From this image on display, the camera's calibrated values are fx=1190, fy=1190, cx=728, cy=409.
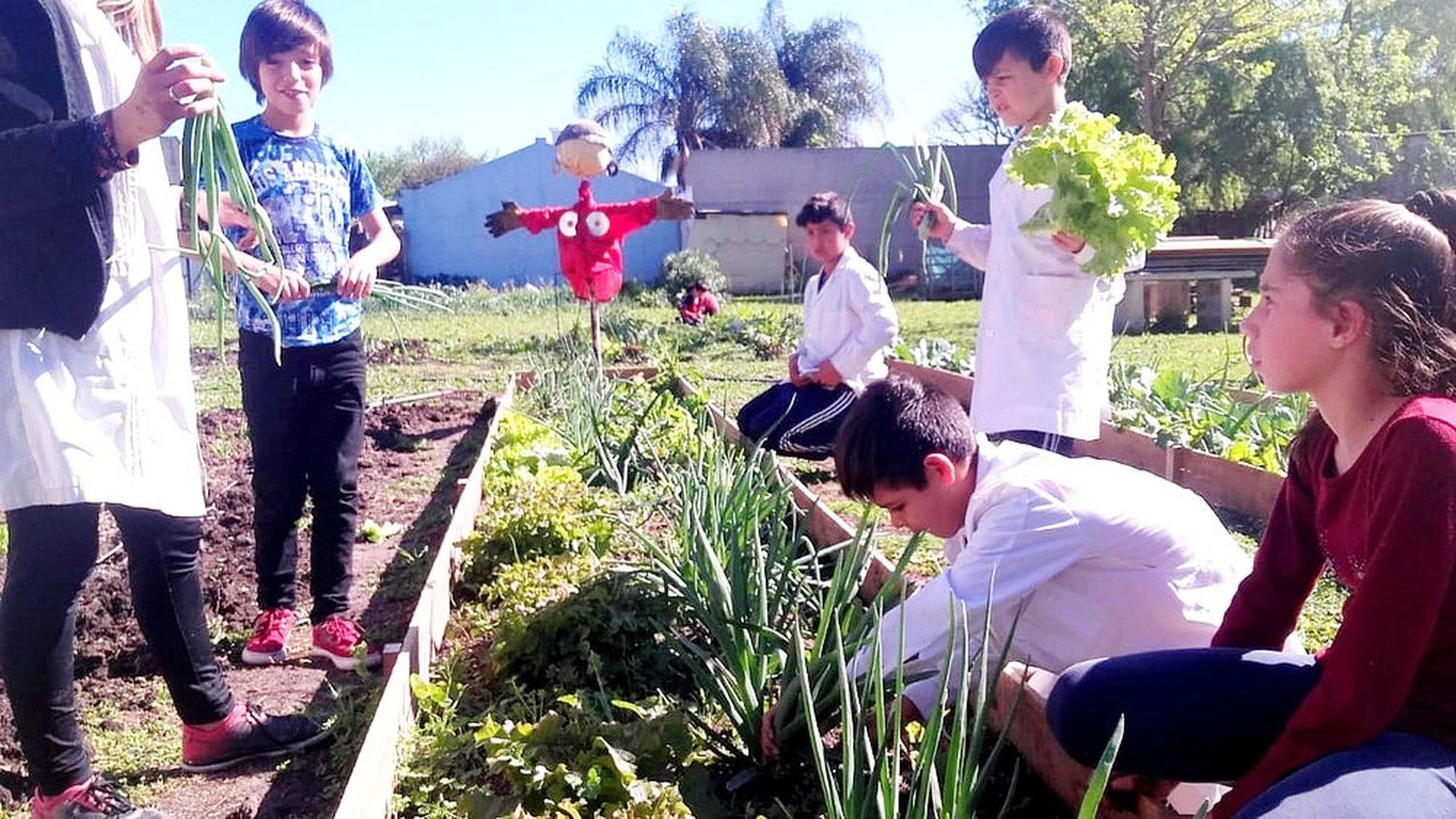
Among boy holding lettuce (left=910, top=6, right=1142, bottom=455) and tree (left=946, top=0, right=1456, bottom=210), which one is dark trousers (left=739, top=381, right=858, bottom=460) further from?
tree (left=946, top=0, right=1456, bottom=210)

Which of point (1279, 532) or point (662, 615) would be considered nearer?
point (1279, 532)

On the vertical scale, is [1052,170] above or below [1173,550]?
above

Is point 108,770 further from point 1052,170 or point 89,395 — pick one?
point 1052,170

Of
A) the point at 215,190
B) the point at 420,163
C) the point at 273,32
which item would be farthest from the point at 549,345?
the point at 420,163

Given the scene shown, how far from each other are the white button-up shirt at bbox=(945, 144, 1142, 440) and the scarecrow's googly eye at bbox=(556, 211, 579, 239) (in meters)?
4.58

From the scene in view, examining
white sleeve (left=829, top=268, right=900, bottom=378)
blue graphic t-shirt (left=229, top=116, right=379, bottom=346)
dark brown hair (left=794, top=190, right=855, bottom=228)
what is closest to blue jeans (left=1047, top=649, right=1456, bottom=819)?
blue graphic t-shirt (left=229, top=116, right=379, bottom=346)

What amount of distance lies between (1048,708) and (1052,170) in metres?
1.37

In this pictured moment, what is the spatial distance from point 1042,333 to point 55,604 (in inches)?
87.2

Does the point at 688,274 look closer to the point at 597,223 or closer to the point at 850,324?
the point at 597,223

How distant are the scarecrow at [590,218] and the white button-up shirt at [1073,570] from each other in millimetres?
5406

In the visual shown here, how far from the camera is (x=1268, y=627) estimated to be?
6.00 ft

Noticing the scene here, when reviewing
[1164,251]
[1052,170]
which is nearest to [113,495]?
[1052,170]

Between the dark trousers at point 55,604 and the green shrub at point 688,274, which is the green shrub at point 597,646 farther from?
the green shrub at point 688,274

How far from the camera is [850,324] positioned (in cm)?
470
